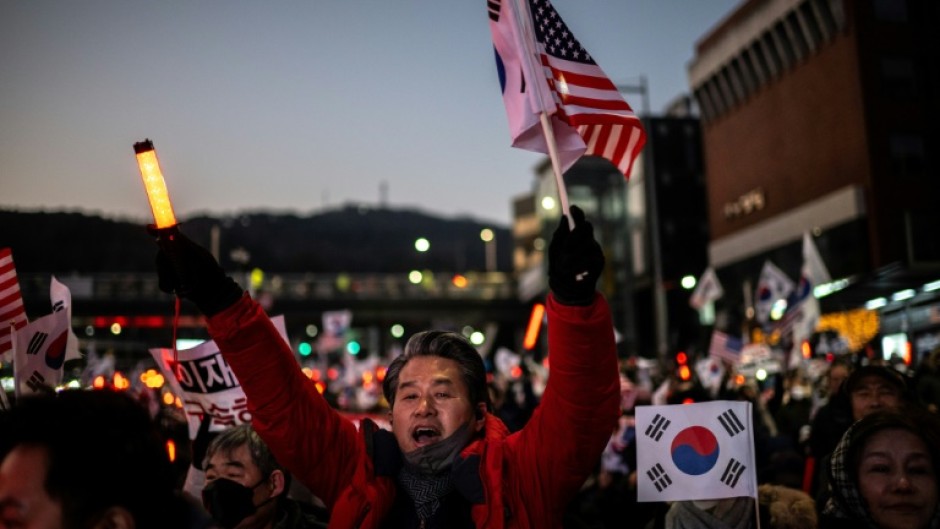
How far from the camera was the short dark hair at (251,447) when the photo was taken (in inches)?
163

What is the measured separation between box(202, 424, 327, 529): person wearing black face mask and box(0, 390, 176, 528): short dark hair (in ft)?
6.02

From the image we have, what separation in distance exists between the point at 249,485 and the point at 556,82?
222cm

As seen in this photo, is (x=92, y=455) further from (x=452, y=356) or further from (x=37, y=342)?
(x=37, y=342)

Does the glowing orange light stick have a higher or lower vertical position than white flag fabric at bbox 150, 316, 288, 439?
higher

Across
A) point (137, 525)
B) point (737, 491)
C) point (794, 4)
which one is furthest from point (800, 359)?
point (794, 4)

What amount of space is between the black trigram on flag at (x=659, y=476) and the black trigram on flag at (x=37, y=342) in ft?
→ 12.2

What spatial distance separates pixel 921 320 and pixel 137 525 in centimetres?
3339

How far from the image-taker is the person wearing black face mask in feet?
12.8

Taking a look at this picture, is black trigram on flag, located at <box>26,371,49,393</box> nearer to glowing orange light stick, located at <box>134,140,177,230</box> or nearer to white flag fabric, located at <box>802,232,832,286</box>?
glowing orange light stick, located at <box>134,140,177,230</box>

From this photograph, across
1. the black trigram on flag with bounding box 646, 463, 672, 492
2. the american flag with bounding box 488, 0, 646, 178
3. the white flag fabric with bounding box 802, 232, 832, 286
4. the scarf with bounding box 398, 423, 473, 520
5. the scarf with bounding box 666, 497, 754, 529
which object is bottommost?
the scarf with bounding box 666, 497, 754, 529

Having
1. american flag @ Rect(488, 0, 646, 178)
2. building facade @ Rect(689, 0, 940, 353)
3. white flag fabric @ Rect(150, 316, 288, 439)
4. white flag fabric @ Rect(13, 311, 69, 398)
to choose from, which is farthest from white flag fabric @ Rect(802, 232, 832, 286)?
building facade @ Rect(689, 0, 940, 353)

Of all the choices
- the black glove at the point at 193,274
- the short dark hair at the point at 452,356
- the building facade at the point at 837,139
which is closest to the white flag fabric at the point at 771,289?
the short dark hair at the point at 452,356

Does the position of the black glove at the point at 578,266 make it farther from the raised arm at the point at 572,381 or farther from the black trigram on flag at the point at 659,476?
the black trigram on flag at the point at 659,476

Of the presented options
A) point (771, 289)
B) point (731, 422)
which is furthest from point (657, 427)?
point (771, 289)
